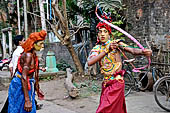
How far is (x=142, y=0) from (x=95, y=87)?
15.2 ft

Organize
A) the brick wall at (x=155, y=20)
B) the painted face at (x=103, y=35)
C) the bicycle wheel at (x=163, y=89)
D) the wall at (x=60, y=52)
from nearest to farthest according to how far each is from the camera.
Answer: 1. the painted face at (x=103, y=35)
2. the bicycle wheel at (x=163, y=89)
3. the brick wall at (x=155, y=20)
4. the wall at (x=60, y=52)

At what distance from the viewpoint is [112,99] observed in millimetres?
2973

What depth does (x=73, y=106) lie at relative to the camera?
5.42m

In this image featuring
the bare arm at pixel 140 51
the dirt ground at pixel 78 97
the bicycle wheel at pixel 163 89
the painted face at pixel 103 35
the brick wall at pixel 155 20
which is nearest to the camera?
the bare arm at pixel 140 51

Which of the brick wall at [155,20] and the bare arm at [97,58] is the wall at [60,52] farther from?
the bare arm at [97,58]

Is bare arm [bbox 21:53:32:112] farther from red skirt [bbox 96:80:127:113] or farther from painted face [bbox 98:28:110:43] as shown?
painted face [bbox 98:28:110:43]

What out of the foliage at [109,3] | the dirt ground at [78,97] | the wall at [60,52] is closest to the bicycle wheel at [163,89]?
the dirt ground at [78,97]

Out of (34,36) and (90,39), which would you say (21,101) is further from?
(90,39)

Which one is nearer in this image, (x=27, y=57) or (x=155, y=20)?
(x=27, y=57)

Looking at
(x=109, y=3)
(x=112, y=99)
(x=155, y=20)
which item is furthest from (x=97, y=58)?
(x=155, y=20)

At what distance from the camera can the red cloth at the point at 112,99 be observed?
116 inches

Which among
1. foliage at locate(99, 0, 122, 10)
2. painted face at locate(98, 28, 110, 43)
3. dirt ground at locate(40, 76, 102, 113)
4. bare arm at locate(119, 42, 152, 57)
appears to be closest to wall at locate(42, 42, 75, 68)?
dirt ground at locate(40, 76, 102, 113)

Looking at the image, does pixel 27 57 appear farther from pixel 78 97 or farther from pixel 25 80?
pixel 78 97

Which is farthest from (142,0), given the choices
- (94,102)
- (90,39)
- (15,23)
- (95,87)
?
(15,23)
